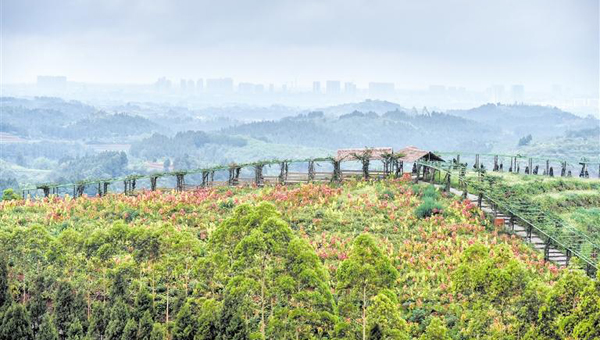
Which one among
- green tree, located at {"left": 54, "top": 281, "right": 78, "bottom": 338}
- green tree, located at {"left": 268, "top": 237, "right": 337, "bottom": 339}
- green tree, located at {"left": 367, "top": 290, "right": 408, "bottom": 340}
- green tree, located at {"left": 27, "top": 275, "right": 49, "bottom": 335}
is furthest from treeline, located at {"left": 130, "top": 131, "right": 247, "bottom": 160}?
green tree, located at {"left": 367, "top": 290, "right": 408, "bottom": 340}

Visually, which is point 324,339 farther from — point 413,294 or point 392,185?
point 392,185

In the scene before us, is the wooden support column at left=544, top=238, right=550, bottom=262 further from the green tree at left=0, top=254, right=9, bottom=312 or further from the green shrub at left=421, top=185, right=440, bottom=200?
the green tree at left=0, top=254, right=9, bottom=312

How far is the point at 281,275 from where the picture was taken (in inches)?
692

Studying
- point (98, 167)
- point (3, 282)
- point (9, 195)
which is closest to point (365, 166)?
point (9, 195)

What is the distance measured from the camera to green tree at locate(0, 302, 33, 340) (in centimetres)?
1959

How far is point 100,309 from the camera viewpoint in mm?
19984

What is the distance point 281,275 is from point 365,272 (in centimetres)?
201

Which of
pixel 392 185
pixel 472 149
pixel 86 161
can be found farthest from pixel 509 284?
pixel 472 149

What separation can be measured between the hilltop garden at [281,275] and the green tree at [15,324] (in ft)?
0.09

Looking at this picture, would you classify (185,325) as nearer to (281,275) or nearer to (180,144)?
(281,275)

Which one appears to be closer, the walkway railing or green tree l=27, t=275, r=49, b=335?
green tree l=27, t=275, r=49, b=335

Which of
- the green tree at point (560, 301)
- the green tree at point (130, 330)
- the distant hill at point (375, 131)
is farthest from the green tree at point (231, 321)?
the distant hill at point (375, 131)

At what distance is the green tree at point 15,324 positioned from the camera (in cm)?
1959

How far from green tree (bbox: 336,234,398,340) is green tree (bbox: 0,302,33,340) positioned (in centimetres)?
→ 855
